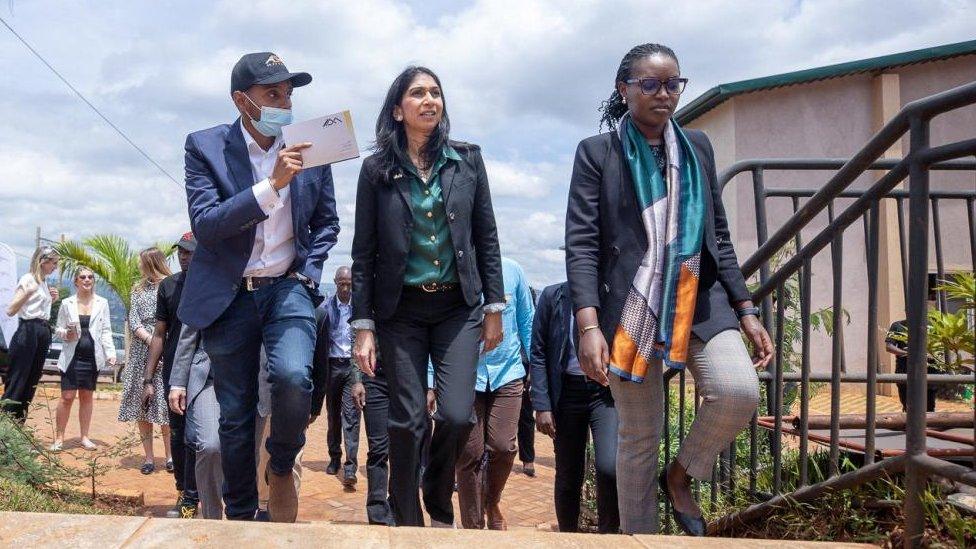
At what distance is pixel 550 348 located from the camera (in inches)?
190

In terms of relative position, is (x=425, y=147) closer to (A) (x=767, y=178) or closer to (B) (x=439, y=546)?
(B) (x=439, y=546)

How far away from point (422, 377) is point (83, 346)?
21.1 ft

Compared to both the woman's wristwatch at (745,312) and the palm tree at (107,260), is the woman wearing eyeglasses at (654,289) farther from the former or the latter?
the palm tree at (107,260)

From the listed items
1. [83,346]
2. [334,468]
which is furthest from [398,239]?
[83,346]

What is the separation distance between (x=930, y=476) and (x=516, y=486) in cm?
574

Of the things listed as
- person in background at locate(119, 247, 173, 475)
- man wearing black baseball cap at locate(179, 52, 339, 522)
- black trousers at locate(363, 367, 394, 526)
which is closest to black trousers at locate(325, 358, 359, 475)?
person in background at locate(119, 247, 173, 475)

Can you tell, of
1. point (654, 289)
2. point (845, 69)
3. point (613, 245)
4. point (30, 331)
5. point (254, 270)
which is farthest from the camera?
point (845, 69)

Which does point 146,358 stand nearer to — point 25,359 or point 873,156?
point 25,359

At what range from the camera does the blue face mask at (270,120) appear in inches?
136

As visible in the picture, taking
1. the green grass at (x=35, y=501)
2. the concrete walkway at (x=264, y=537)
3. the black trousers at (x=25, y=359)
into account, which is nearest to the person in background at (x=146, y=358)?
the black trousers at (x=25, y=359)

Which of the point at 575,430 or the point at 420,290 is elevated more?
the point at 420,290

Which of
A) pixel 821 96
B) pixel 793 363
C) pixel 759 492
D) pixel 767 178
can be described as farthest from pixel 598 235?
pixel 821 96

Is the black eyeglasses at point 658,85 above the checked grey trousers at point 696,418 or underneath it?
above

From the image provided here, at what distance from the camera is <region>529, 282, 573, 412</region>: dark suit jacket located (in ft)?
15.3
